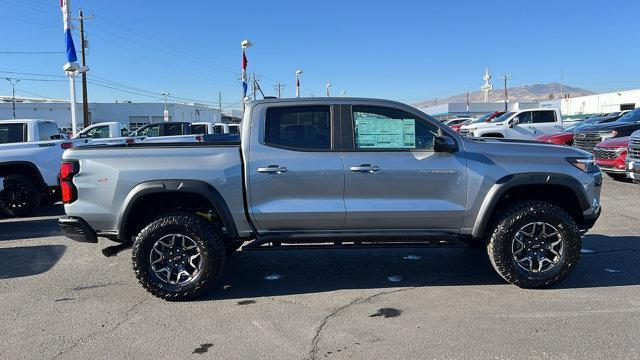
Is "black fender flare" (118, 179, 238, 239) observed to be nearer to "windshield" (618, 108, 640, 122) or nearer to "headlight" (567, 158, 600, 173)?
"headlight" (567, 158, 600, 173)

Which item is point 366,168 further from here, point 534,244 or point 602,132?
point 602,132

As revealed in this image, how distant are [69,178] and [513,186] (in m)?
4.13

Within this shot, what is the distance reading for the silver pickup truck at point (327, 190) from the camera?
4.68 metres

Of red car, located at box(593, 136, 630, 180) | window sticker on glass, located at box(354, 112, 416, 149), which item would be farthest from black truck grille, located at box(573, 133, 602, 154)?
window sticker on glass, located at box(354, 112, 416, 149)

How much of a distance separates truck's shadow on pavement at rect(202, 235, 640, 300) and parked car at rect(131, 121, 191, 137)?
14113 millimetres

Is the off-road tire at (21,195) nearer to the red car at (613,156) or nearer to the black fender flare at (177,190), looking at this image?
the black fender flare at (177,190)

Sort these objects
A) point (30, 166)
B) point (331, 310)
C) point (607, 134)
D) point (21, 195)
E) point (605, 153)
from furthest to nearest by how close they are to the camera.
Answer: point (607, 134) → point (605, 153) → point (21, 195) → point (30, 166) → point (331, 310)

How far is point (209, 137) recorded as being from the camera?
12383 millimetres

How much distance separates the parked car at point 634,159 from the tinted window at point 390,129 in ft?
24.5

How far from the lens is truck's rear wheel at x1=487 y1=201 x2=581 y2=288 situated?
4.77 metres

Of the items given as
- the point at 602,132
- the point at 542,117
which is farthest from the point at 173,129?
the point at 602,132

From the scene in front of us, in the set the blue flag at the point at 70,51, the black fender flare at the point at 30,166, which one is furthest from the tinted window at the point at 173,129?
the black fender flare at the point at 30,166

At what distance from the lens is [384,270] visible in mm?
5645

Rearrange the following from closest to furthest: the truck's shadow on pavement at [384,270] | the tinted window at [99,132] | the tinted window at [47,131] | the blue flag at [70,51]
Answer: the truck's shadow on pavement at [384,270] → the tinted window at [47,131] → the blue flag at [70,51] → the tinted window at [99,132]
